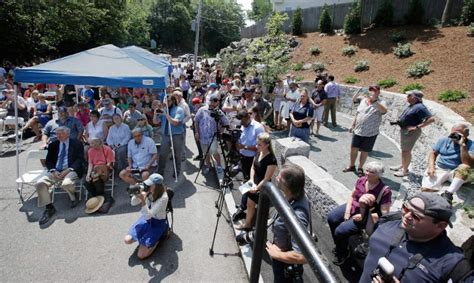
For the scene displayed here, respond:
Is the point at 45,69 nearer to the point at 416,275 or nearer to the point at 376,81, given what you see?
the point at 416,275

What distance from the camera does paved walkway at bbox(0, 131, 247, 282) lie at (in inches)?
163

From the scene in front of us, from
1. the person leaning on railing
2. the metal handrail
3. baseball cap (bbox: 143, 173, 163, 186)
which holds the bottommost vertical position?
baseball cap (bbox: 143, 173, 163, 186)

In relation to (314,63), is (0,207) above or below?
below

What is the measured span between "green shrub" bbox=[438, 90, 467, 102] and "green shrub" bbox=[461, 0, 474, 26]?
808cm

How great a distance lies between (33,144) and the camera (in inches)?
362

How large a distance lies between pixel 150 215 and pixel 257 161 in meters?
1.86

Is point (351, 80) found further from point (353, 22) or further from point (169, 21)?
point (169, 21)

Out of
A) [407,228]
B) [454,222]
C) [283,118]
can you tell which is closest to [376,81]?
[283,118]

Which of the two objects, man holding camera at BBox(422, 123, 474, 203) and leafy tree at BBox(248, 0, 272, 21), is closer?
man holding camera at BBox(422, 123, 474, 203)

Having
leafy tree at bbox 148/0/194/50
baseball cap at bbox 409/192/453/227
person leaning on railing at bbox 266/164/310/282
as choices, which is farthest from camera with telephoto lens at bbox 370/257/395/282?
leafy tree at bbox 148/0/194/50

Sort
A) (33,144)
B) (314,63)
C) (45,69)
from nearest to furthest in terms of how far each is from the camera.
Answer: (45,69) < (33,144) < (314,63)

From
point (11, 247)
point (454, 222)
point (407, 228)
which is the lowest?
point (11, 247)

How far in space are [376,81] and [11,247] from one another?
1382 cm

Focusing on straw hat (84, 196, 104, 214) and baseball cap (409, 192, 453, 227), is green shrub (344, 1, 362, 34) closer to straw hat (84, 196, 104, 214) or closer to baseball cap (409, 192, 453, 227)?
straw hat (84, 196, 104, 214)
